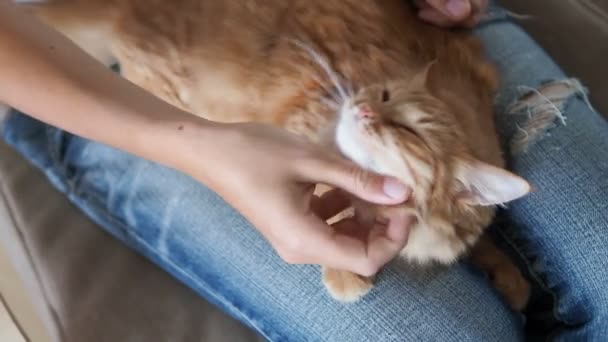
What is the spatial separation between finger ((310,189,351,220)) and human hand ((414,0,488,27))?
38cm

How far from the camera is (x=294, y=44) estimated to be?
1103 mm

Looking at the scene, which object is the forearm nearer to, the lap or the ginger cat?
the ginger cat

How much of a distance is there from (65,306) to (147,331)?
126 millimetres

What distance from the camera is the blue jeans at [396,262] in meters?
1.00

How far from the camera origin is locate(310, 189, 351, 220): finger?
94 centimetres

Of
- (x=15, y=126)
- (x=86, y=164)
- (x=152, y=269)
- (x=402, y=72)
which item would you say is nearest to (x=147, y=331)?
(x=152, y=269)

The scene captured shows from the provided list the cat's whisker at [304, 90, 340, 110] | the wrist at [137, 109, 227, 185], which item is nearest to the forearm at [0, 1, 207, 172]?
the wrist at [137, 109, 227, 185]

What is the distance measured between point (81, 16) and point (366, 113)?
486mm

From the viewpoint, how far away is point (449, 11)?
1162 mm

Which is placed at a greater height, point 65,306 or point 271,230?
point 271,230

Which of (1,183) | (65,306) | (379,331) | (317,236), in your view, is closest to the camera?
(317,236)

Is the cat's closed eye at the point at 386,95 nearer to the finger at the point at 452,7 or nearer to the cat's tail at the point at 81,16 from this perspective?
the finger at the point at 452,7

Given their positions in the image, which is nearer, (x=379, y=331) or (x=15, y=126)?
(x=379, y=331)

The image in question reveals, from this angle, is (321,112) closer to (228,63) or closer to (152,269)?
(228,63)
